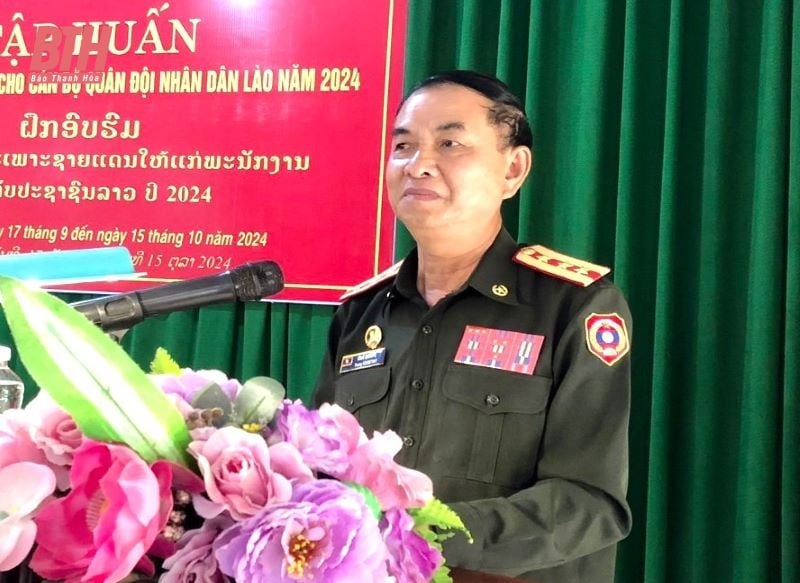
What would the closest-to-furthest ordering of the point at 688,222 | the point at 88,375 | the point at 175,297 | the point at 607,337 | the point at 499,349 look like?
the point at 88,375, the point at 175,297, the point at 607,337, the point at 499,349, the point at 688,222

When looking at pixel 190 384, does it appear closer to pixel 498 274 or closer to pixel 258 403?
pixel 258 403

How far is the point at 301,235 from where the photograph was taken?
1.92 meters

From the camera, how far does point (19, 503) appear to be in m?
0.43

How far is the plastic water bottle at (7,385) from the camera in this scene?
38.3 inches

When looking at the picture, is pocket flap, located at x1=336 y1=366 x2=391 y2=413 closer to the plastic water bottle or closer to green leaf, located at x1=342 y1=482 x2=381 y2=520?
the plastic water bottle

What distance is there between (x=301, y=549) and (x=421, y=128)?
1.01 meters

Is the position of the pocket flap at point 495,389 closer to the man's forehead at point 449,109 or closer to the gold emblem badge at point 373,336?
the gold emblem badge at point 373,336

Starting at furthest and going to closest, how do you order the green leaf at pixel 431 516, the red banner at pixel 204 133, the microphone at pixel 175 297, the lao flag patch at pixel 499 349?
the red banner at pixel 204 133
the lao flag patch at pixel 499 349
the microphone at pixel 175 297
the green leaf at pixel 431 516

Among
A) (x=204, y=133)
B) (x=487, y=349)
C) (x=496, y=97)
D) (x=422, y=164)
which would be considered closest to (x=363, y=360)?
(x=487, y=349)

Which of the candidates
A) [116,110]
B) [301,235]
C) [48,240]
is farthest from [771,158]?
[48,240]

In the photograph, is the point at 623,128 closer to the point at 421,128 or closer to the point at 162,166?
the point at 421,128

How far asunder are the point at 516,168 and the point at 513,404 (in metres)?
0.41

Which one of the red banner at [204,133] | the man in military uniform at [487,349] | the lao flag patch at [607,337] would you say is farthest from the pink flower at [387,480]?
the red banner at [204,133]

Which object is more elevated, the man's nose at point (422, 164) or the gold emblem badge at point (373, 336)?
the man's nose at point (422, 164)
